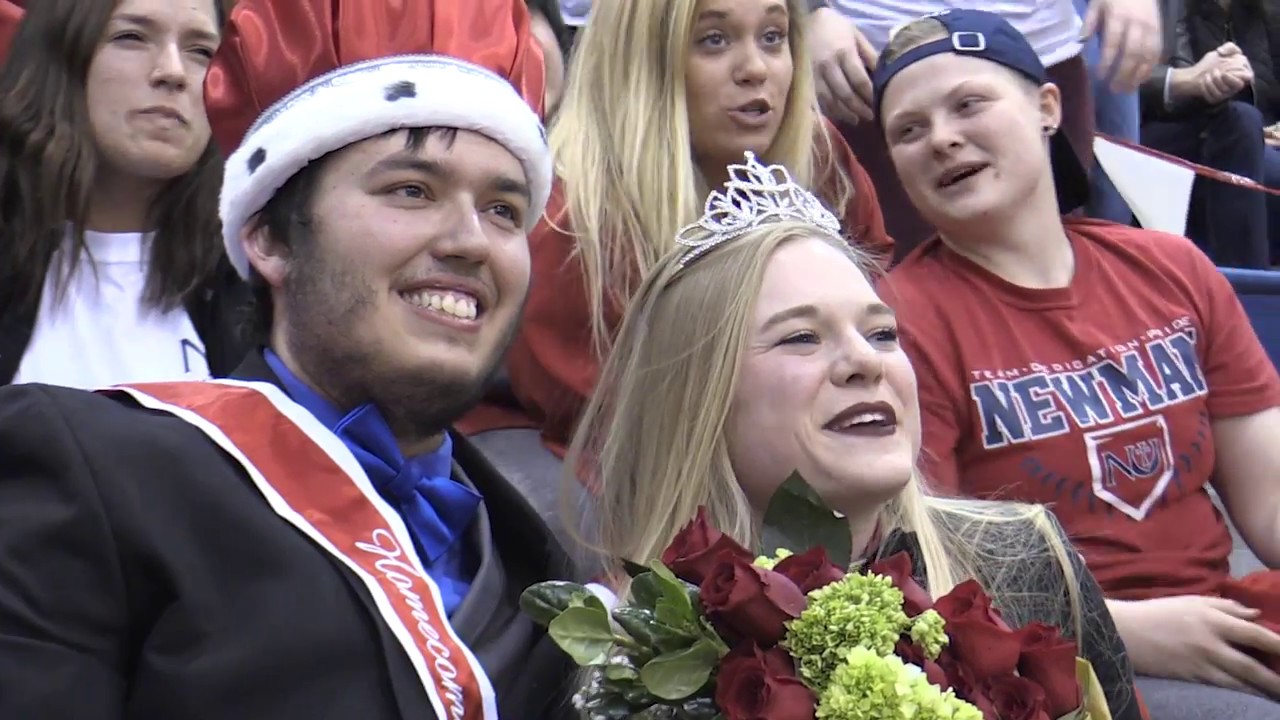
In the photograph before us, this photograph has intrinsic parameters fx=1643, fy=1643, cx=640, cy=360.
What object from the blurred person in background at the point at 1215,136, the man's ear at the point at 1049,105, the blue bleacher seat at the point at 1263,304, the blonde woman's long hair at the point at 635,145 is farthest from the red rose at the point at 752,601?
the blurred person in background at the point at 1215,136

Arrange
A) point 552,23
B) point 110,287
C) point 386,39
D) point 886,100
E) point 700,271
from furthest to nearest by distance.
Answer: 1. point 552,23
2. point 886,100
3. point 110,287
4. point 700,271
5. point 386,39

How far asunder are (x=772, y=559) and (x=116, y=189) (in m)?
1.78

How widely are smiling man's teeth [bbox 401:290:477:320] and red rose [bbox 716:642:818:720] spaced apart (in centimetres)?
59

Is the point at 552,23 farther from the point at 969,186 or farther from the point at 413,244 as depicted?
the point at 413,244

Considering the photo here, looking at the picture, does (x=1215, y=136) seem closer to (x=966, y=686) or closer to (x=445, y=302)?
(x=445, y=302)

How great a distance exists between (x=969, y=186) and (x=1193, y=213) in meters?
2.95

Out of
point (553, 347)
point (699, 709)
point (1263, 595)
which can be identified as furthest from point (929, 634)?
point (553, 347)

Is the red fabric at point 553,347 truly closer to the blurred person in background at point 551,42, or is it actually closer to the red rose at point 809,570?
the blurred person in background at point 551,42

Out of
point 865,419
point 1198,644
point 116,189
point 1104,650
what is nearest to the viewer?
point 865,419

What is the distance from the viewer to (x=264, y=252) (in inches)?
80.7

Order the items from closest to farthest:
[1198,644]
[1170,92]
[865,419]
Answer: [865,419] < [1198,644] < [1170,92]

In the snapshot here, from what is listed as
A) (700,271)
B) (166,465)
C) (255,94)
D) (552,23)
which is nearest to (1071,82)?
(552,23)

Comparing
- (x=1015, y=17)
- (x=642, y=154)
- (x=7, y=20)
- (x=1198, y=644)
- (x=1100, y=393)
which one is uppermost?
(x=7, y=20)

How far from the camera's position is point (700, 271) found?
7.58 ft
